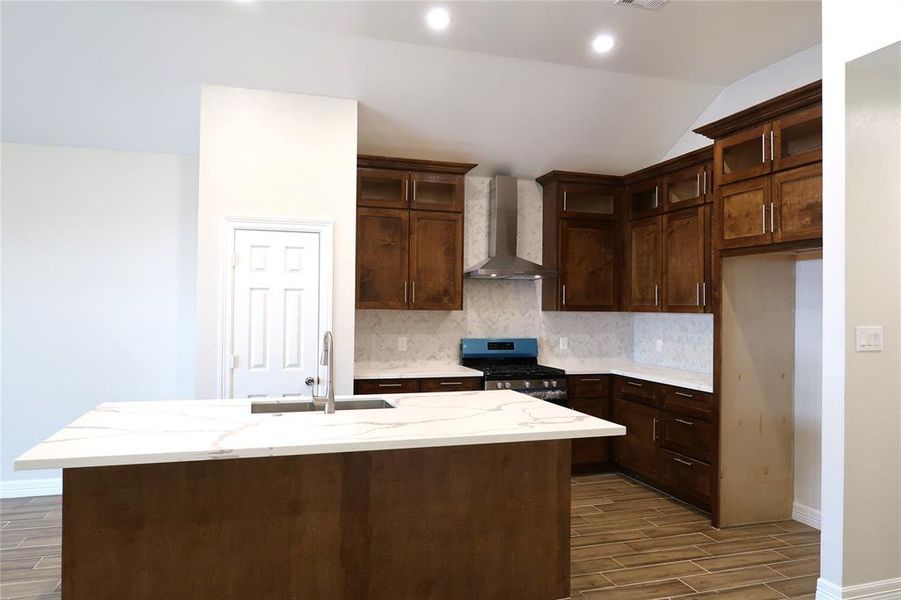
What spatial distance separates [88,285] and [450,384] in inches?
118

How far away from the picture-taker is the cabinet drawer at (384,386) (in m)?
4.71

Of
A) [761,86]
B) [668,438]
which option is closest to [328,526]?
[668,438]

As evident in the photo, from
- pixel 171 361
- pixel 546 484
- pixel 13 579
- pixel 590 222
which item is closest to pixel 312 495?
pixel 546 484

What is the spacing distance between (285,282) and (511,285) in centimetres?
232

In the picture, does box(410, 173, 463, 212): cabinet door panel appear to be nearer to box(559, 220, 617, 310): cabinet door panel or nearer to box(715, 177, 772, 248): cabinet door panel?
box(559, 220, 617, 310): cabinet door panel

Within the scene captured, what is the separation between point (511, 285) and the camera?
18.9 feet

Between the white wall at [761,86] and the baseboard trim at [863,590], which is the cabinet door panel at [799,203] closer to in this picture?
the white wall at [761,86]

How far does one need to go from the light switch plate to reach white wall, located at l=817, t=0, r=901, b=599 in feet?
0.15

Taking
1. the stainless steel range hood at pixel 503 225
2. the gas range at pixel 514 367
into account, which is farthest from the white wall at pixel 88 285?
the stainless steel range hood at pixel 503 225

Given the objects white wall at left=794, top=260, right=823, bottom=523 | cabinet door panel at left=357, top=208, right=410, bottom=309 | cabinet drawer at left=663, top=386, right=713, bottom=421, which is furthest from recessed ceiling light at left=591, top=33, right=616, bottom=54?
cabinet drawer at left=663, top=386, right=713, bottom=421

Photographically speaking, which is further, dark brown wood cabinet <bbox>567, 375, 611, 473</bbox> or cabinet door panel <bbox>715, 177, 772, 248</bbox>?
dark brown wood cabinet <bbox>567, 375, 611, 473</bbox>

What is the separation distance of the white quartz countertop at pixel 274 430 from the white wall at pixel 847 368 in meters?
1.22

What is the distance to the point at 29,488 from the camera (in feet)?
15.2

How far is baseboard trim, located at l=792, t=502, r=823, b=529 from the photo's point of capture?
406 cm
